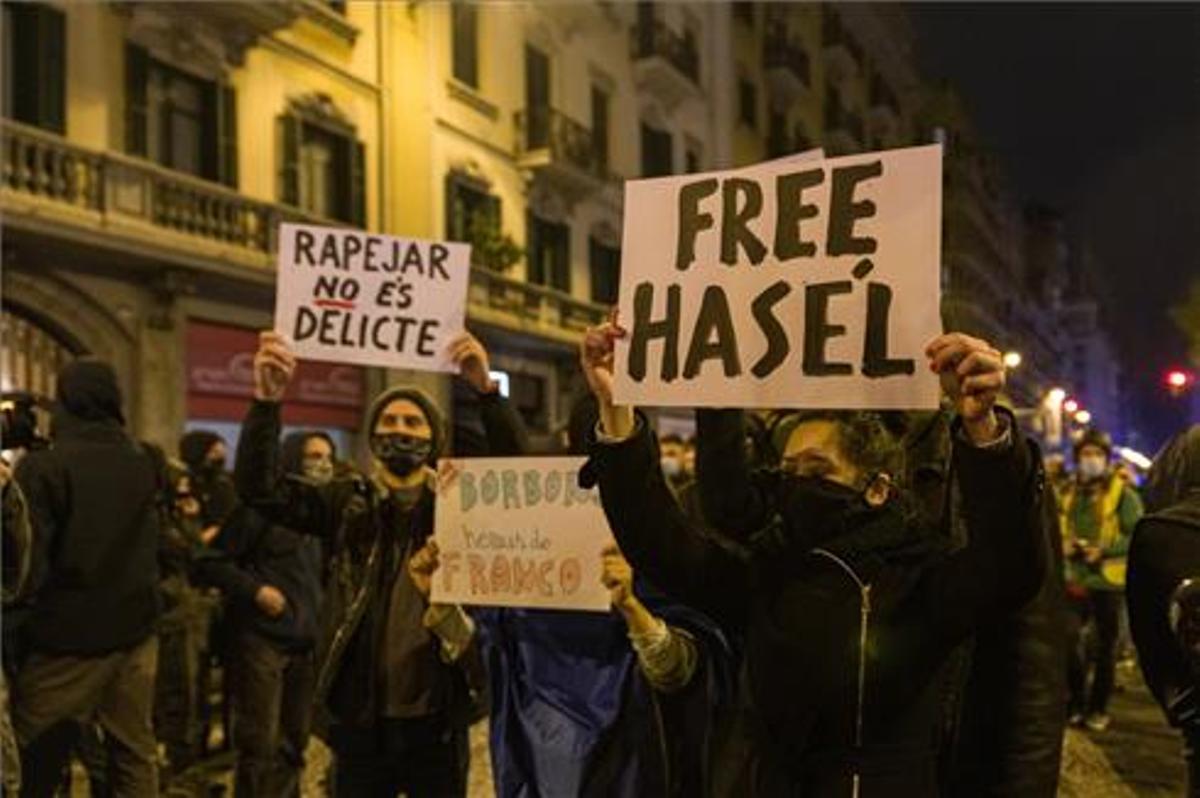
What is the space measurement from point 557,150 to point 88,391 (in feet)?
53.1

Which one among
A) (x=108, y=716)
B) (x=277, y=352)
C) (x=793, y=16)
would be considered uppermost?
(x=793, y=16)

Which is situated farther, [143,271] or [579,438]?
[143,271]

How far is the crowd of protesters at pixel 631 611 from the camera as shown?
2.18 metres

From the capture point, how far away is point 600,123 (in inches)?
885

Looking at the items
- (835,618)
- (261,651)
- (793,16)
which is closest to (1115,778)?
(261,651)

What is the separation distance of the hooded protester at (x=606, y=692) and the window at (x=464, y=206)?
14863 millimetres

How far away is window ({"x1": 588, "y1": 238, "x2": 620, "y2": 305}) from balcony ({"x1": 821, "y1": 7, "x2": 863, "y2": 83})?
14253 millimetres

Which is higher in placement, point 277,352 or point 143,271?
point 143,271

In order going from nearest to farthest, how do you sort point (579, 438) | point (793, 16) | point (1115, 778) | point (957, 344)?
1. point (957, 344)
2. point (579, 438)
3. point (1115, 778)
4. point (793, 16)

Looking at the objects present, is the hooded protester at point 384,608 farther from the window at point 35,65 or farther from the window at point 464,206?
the window at point 464,206

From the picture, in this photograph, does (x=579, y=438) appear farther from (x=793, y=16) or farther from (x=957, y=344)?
(x=793, y=16)

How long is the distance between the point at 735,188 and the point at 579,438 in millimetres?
950

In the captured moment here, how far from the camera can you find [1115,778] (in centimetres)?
656

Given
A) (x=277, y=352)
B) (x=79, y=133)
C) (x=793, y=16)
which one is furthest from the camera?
(x=793, y=16)
